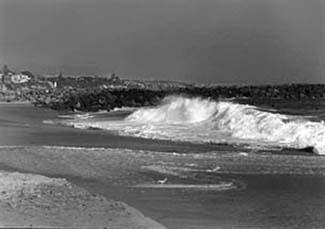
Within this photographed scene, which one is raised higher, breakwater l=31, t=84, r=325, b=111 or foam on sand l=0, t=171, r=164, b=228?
Answer: foam on sand l=0, t=171, r=164, b=228

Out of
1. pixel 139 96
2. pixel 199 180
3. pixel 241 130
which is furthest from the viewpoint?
pixel 139 96

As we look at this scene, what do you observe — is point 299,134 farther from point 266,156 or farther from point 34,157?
point 34,157

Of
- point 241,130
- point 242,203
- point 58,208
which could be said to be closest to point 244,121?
point 241,130

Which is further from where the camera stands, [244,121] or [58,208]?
[244,121]

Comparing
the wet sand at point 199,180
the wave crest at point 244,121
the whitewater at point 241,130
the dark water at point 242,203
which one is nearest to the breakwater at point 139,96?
the wave crest at point 244,121

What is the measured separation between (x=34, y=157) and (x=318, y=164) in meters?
8.20

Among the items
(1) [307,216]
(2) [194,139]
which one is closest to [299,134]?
(2) [194,139]

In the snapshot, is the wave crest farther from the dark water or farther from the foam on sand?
the foam on sand

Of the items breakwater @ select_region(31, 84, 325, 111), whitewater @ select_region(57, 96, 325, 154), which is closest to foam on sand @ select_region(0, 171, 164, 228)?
whitewater @ select_region(57, 96, 325, 154)

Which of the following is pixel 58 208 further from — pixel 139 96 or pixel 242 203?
pixel 139 96

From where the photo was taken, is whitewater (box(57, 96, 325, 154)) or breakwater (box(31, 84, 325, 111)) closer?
whitewater (box(57, 96, 325, 154))

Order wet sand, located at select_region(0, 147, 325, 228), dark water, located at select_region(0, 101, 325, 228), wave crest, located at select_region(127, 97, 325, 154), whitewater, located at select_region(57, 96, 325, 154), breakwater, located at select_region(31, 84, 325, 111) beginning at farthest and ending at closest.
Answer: breakwater, located at select_region(31, 84, 325, 111) → wave crest, located at select_region(127, 97, 325, 154) → whitewater, located at select_region(57, 96, 325, 154) → wet sand, located at select_region(0, 147, 325, 228) → dark water, located at select_region(0, 101, 325, 228)

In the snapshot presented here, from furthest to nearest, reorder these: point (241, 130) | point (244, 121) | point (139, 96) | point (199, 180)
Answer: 1. point (139, 96)
2. point (244, 121)
3. point (241, 130)
4. point (199, 180)

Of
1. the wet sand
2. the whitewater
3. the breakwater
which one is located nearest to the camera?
the wet sand
